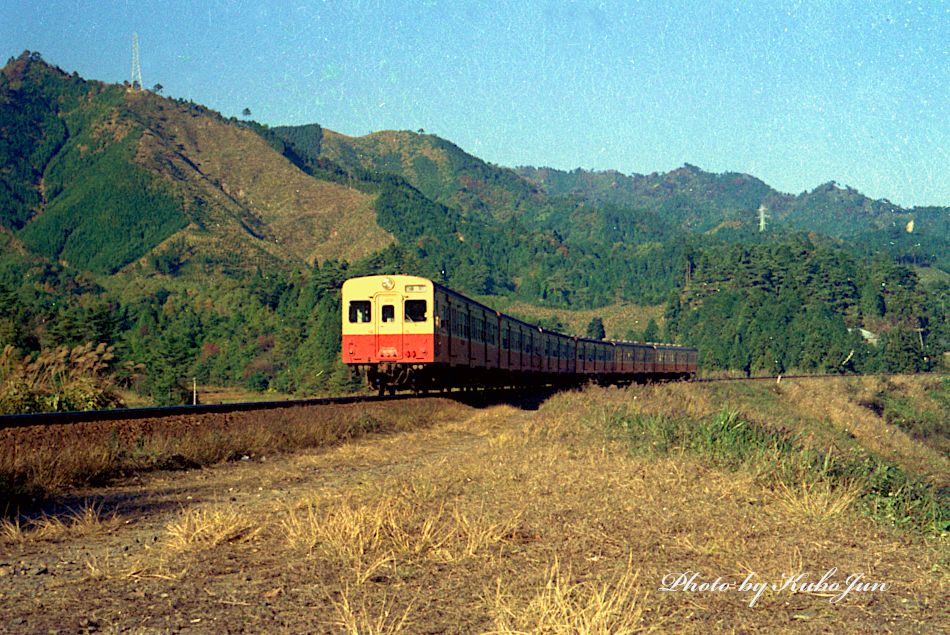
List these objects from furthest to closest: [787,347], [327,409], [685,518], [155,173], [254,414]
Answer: [155,173] → [787,347] → [327,409] → [254,414] → [685,518]

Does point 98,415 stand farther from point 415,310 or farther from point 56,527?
point 415,310

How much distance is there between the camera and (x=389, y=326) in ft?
81.7

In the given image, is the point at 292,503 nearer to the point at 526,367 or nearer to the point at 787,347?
the point at 526,367

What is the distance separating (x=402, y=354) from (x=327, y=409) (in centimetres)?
694

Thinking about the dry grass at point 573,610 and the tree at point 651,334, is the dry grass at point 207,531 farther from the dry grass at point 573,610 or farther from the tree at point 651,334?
the tree at point 651,334

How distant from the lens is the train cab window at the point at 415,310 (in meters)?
24.5

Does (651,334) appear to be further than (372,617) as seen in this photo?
Yes

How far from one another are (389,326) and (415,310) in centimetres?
90

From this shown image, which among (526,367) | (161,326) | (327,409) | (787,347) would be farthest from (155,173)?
(327,409)

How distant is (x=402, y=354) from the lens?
2458 centimetres

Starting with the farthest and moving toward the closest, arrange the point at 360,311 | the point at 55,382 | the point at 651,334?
the point at 651,334, the point at 360,311, the point at 55,382
